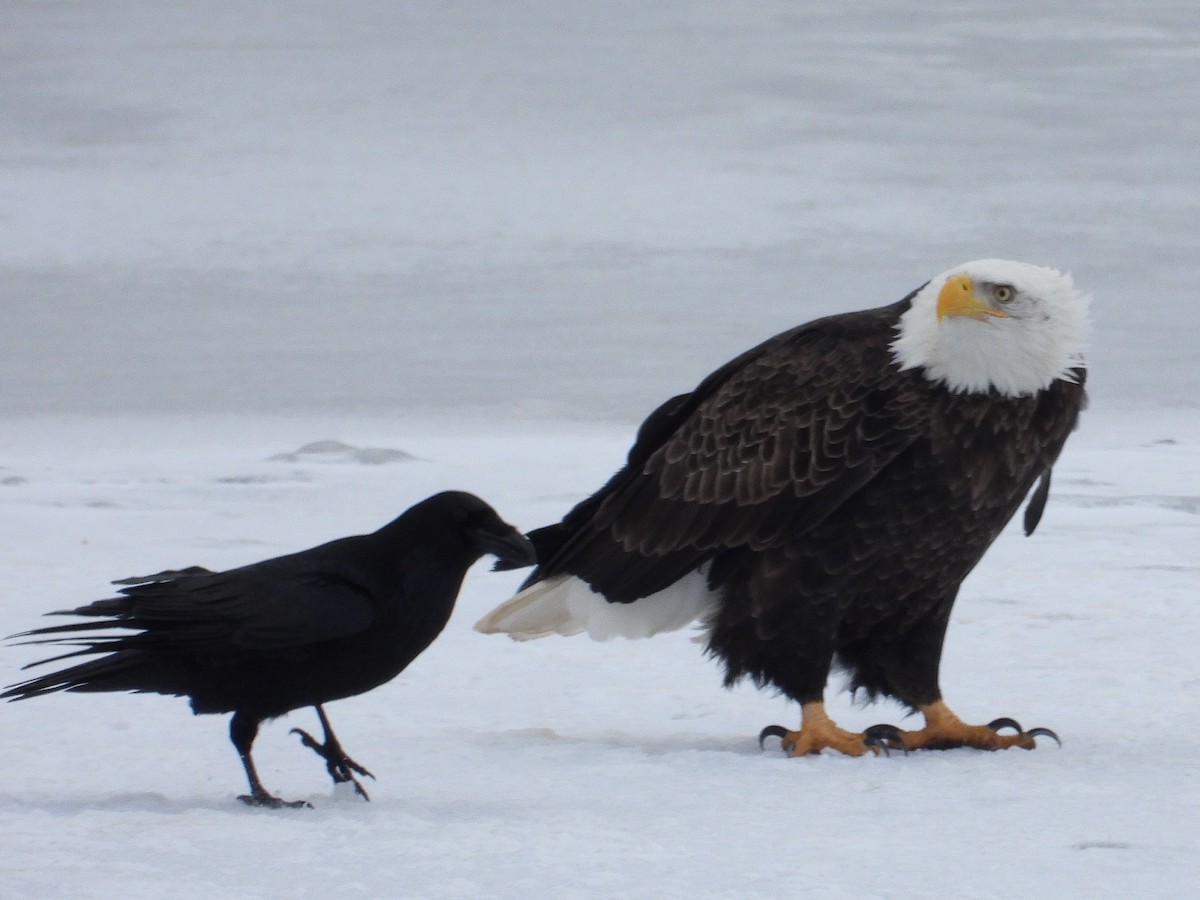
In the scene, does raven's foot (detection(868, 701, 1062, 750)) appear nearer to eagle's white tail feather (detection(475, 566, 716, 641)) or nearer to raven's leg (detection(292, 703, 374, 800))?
eagle's white tail feather (detection(475, 566, 716, 641))

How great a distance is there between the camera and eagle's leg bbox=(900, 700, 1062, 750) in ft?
13.8

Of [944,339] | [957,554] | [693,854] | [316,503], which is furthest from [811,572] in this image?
[316,503]

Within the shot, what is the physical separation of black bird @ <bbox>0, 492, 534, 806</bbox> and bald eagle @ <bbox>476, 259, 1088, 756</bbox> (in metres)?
1.08

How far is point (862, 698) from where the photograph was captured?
15.0 feet

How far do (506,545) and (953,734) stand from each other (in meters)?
1.56

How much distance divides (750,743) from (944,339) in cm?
105

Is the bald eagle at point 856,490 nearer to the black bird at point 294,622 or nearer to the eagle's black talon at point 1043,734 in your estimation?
the eagle's black talon at point 1043,734

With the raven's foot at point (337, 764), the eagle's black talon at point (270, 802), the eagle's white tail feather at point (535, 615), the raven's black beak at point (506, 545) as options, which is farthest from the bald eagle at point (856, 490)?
the eagle's black talon at point (270, 802)

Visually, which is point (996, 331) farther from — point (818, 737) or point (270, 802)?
point (270, 802)

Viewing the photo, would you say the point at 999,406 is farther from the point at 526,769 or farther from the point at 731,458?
the point at 526,769

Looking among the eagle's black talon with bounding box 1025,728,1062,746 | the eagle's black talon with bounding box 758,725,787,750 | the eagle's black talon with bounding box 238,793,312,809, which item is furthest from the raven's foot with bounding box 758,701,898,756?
the eagle's black talon with bounding box 238,793,312,809

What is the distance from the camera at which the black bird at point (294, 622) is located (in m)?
3.17

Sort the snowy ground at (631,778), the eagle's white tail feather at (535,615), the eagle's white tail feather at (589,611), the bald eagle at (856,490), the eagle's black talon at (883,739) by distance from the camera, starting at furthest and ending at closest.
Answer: the eagle's white tail feather at (535,615) < the eagle's white tail feather at (589,611) < the eagle's black talon at (883,739) < the bald eagle at (856,490) < the snowy ground at (631,778)

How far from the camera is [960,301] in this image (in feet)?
13.0
